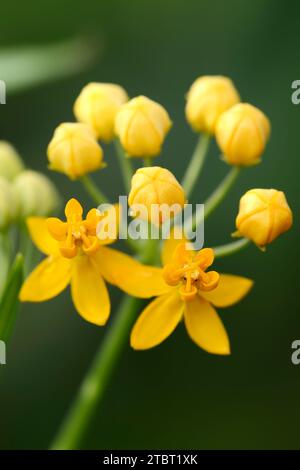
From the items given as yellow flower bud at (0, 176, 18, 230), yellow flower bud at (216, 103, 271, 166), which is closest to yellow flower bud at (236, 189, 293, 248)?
yellow flower bud at (216, 103, 271, 166)

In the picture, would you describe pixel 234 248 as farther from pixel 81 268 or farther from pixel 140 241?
pixel 81 268

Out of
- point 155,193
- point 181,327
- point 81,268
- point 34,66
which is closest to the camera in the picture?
point 155,193

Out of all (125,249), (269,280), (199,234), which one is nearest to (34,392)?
(125,249)

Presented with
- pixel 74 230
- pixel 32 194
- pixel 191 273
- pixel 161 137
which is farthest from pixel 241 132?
pixel 32 194

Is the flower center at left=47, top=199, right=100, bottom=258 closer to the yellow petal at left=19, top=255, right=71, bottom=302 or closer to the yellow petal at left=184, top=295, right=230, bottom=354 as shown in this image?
the yellow petal at left=19, top=255, right=71, bottom=302
